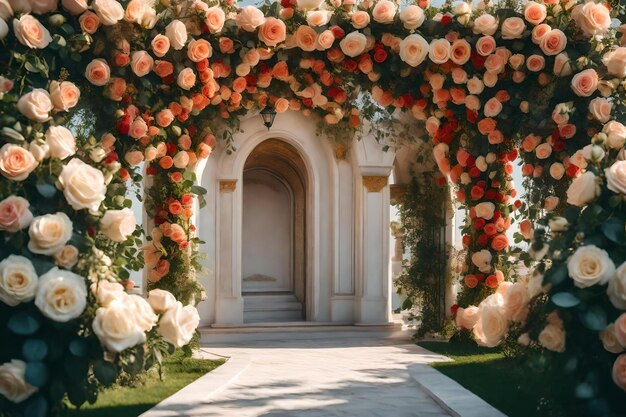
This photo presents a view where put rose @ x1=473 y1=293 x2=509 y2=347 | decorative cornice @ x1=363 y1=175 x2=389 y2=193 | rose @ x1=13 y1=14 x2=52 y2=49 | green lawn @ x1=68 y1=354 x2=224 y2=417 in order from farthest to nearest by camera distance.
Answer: decorative cornice @ x1=363 y1=175 x2=389 y2=193 → green lawn @ x1=68 y1=354 x2=224 y2=417 → rose @ x1=13 y1=14 x2=52 y2=49 → rose @ x1=473 y1=293 x2=509 y2=347

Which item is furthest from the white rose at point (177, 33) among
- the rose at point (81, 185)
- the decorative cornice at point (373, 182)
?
the decorative cornice at point (373, 182)

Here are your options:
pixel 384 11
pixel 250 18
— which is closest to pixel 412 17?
pixel 384 11

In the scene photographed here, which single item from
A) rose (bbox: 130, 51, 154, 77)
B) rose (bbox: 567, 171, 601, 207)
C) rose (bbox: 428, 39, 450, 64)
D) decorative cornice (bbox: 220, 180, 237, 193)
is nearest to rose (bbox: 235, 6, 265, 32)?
rose (bbox: 130, 51, 154, 77)

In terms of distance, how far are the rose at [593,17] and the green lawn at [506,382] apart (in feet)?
10.1

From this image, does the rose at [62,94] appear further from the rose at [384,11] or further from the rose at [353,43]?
the rose at [384,11]

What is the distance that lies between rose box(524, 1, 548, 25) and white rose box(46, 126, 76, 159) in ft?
14.7

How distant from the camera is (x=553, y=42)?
7.48 m

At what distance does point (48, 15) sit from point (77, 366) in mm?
2974

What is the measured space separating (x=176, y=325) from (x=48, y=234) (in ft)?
2.97

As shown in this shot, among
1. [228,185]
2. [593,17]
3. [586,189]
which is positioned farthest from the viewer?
[228,185]

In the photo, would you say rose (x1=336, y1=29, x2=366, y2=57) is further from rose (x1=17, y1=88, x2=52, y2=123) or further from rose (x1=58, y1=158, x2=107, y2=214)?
rose (x1=58, y1=158, x2=107, y2=214)

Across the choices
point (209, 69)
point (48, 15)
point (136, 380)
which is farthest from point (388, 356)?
point (48, 15)

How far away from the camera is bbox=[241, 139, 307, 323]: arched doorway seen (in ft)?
55.5

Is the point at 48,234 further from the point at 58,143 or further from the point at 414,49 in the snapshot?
the point at 414,49
